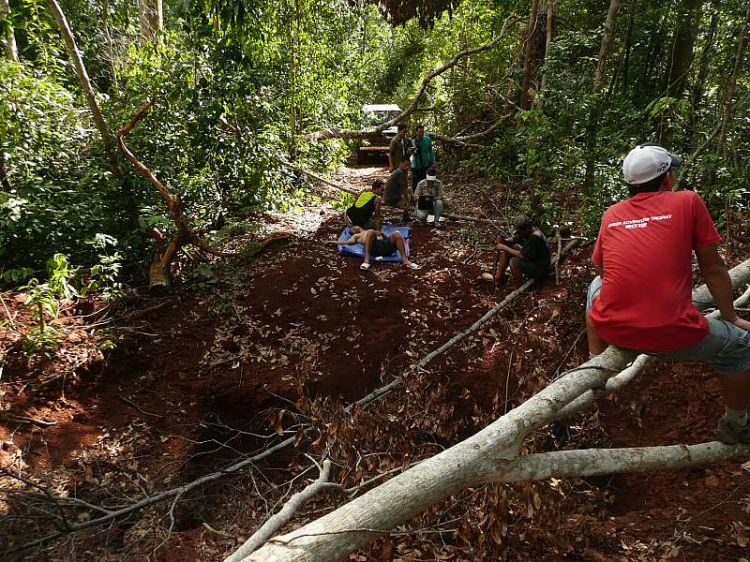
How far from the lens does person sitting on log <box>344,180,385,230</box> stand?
293 inches

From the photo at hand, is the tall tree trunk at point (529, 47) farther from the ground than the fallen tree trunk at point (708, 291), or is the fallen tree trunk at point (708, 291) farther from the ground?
the tall tree trunk at point (529, 47)

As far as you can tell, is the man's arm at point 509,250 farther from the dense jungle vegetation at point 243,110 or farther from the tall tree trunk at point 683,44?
the tall tree trunk at point 683,44

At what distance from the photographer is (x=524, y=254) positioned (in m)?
5.70

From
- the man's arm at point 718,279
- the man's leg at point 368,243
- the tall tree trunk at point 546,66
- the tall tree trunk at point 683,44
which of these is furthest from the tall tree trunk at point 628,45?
the man's arm at point 718,279

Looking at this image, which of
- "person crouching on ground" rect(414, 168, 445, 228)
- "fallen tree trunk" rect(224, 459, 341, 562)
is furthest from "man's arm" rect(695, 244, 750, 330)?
"person crouching on ground" rect(414, 168, 445, 228)

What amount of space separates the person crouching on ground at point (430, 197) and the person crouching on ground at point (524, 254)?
278 centimetres

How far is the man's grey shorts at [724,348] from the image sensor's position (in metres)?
2.14

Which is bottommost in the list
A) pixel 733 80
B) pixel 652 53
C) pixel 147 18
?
pixel 733 80

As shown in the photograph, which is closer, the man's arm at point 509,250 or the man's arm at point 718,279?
Answer: the man's arm at point 718,279

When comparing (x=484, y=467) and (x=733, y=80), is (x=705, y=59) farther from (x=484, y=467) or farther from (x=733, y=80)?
(x=484, y=467)

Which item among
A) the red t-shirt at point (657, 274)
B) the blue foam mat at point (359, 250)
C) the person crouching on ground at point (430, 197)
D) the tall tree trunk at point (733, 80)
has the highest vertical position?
the tall tree trunk at point (733, 80)

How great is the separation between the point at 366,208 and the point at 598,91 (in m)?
3.88

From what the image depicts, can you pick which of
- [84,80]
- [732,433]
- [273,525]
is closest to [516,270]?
[732,433]

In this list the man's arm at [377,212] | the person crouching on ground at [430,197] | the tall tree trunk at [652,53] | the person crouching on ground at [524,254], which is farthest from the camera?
the person crouching on ground at [430,197]
